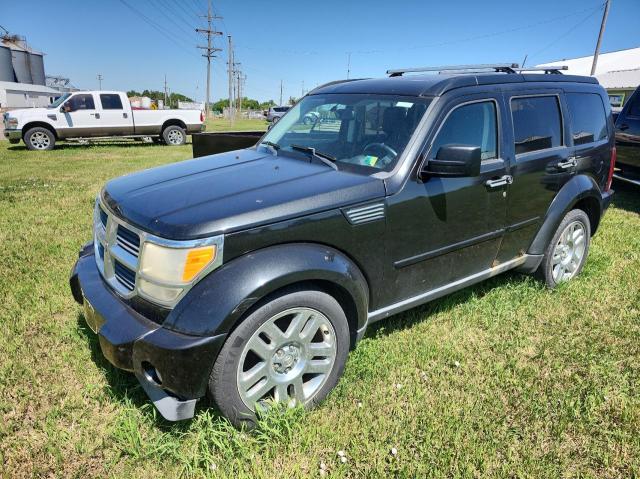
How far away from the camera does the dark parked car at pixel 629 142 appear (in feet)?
22.2

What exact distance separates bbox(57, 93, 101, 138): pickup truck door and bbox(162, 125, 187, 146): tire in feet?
7.56

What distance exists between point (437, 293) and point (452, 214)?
0.57 metres

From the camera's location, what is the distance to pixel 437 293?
305cm

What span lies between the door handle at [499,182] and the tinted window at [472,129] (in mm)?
165

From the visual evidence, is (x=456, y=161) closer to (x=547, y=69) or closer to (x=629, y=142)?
(x=547, y=69)

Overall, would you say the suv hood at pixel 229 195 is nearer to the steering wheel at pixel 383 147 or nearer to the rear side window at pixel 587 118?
the steering wheel at pixel 383 147

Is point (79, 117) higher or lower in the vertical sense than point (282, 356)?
higher

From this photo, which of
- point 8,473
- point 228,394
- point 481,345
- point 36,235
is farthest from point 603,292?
point 36,235

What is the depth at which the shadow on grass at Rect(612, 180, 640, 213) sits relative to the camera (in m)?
7.06

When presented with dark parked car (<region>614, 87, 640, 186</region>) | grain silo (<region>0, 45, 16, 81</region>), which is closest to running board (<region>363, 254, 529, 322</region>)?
dark parked car (<region>614, 87, 640, 186</region>)

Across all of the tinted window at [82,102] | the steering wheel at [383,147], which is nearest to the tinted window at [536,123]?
the steering wheel at [383,147]

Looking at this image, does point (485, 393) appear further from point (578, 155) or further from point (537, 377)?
point (578, 155)

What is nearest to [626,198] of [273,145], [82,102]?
[273,145]

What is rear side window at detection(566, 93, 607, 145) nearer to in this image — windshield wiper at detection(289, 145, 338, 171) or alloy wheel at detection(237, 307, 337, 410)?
windshield wiper at detection(289, 145, 338, 171)
